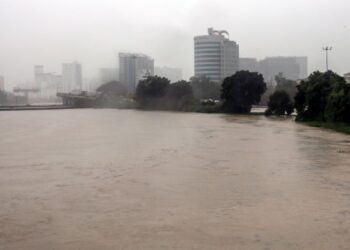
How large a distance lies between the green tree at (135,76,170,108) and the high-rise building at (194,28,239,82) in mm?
17744

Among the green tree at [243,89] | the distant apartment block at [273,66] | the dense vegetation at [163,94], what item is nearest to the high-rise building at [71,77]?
the distant apartment block at [273,66]

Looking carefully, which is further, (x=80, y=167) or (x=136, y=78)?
(x=136, y=78)

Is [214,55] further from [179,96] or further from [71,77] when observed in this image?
[71,77]

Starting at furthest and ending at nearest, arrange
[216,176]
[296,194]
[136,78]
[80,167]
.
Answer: [136,78] < [80,167] < [216,176] < [296,194]

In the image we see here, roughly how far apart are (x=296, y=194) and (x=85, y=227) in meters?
3.33

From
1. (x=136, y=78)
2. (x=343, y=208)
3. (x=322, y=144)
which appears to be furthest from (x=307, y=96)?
(x=136, y=78)

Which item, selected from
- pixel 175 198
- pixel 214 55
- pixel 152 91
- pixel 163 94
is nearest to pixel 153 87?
pixel 152 91

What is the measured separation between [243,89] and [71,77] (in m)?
72.2

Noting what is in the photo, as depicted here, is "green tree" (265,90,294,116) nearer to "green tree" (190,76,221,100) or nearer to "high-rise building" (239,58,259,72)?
"green tree" (190,76,221,100)

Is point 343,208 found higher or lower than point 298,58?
lower

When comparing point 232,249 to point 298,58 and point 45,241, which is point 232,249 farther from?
point 298,58

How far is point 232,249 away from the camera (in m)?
4.99

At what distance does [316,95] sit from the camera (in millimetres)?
24875

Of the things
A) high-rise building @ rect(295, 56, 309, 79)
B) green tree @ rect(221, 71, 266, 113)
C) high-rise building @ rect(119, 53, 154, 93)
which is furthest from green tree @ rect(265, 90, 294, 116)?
high-rise building @ rect(295, 56, 309, 79)
